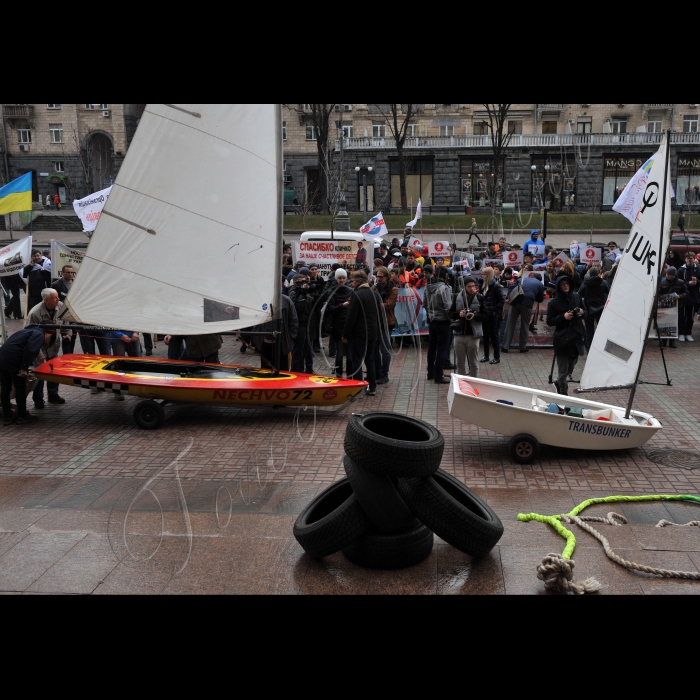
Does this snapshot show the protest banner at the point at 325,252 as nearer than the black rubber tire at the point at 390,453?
No

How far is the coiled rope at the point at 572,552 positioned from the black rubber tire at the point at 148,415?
18.5 ft

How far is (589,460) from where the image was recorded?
29.8 ft

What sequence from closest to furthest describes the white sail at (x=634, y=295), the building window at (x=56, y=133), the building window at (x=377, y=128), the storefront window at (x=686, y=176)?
the white sail at (x=634, y=295) → the storefront window at (x=686, y=176) → the building window at (x=377, y=128) → the building window at (x=56, y=133)

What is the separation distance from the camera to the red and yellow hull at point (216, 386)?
10555 mm

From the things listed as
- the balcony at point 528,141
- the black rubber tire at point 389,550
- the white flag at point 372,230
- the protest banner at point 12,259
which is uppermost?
the balcony at point 528,141

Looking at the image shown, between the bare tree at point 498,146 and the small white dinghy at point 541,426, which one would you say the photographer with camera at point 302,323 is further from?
the bare tree at point 498,146

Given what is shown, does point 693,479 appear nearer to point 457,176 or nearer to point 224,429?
point 224,429

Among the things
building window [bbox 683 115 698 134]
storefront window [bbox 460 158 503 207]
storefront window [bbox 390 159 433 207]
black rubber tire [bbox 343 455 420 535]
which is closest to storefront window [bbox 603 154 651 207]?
building window [bbox 683 115 698 134]

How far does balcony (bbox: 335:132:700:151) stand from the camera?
53.3m

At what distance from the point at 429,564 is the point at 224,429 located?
5.19 m

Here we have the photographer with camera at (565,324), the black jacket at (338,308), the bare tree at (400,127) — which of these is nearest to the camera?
the photographer with camera at (565,324)

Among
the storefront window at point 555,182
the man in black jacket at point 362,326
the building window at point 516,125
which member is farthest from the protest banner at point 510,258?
the building window at point 516,125

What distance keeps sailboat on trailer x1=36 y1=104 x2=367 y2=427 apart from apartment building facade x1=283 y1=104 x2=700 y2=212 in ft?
145

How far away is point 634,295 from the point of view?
349 inches
